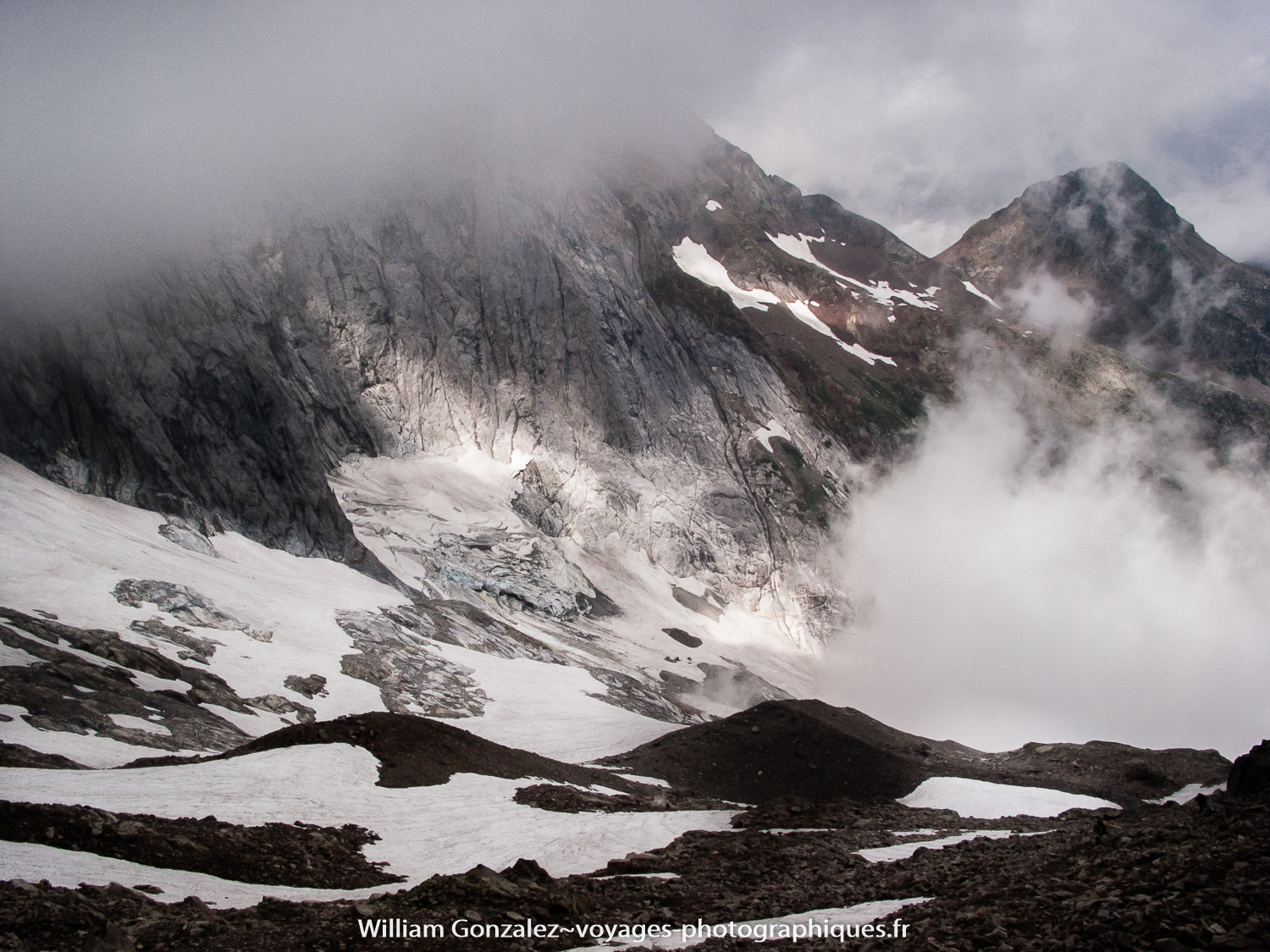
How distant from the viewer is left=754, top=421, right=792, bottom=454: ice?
442ft

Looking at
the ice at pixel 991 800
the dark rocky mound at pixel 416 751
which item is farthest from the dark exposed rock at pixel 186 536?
the ice at pixel 991 800

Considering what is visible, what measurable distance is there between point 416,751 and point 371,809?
5962 millimetres

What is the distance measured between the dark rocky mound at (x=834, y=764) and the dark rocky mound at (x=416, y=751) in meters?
5.33

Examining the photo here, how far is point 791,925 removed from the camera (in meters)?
12.7

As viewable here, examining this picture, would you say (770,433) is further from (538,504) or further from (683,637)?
(683,637)

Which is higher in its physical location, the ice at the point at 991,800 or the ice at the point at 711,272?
the ice at the point at 711,272

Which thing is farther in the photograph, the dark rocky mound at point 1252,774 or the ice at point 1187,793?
the ice at point 1187,793

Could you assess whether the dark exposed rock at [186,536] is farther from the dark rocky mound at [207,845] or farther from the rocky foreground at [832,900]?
the rocky foreground at [832,900]

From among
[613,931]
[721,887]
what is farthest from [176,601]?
[613,931]

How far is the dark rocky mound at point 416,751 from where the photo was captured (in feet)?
85.8

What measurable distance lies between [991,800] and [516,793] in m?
21.0

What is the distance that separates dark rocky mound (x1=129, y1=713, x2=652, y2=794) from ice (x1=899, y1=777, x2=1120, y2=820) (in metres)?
12.9

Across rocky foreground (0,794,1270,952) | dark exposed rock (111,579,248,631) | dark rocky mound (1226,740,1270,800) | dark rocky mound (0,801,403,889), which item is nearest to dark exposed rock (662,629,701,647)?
dark exposed rock (111,579,248,631)

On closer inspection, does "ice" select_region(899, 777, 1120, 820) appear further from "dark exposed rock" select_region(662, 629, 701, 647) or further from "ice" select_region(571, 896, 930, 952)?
"dark exposed rock" select_region(662, 629, 701, 647)
